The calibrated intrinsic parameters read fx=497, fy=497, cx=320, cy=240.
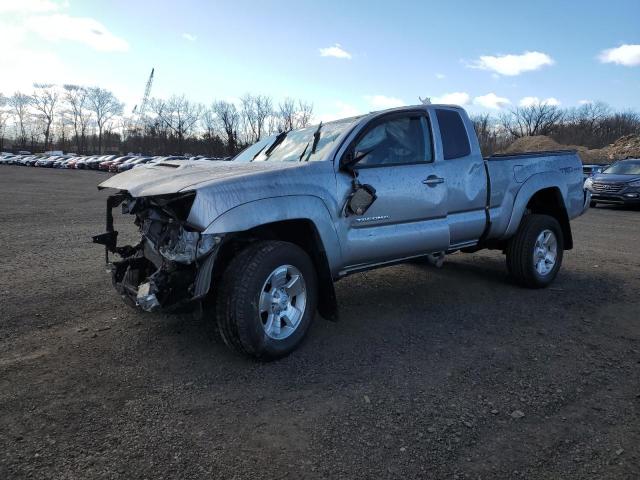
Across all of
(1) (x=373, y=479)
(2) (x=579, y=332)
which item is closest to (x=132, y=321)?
(1) (x=373, y=479)

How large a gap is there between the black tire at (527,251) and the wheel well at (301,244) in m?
2.87

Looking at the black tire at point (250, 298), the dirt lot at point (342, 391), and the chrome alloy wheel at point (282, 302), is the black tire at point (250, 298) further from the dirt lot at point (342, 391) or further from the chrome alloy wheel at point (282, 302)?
the dirt lot at point (342, 391)

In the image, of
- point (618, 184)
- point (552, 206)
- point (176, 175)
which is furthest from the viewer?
→ point (618, 184)

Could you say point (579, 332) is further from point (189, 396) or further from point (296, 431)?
point (189, 396)

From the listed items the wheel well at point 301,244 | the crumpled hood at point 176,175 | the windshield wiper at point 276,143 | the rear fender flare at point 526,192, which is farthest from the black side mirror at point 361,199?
the rear fender flare at point 526,192

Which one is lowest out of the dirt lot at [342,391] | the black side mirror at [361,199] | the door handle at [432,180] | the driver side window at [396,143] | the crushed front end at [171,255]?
the dirt lot at [342,391]

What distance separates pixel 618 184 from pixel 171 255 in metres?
18.8

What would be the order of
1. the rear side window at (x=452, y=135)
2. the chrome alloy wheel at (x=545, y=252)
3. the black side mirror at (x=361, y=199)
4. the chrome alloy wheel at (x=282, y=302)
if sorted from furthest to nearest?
the chrome alloy wheel at (x=545, y=252)
the rear side window at (x=452, y=135)
the black side mirror at (x=361, y=199)
the chrome alloy wheel at (x=282, y=302)

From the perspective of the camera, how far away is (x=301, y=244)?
4.28 metres

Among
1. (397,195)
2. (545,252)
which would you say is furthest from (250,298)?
(545,252)

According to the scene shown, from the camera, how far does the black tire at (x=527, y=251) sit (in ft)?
19.1

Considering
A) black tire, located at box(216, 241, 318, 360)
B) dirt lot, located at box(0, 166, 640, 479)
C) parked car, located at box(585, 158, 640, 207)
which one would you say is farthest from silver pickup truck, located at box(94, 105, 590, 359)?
parked car, located at box(585, 158, 640, 207)

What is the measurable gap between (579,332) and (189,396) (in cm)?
353

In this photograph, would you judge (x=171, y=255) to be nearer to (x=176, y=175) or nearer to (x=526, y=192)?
(x=176, y=175)
